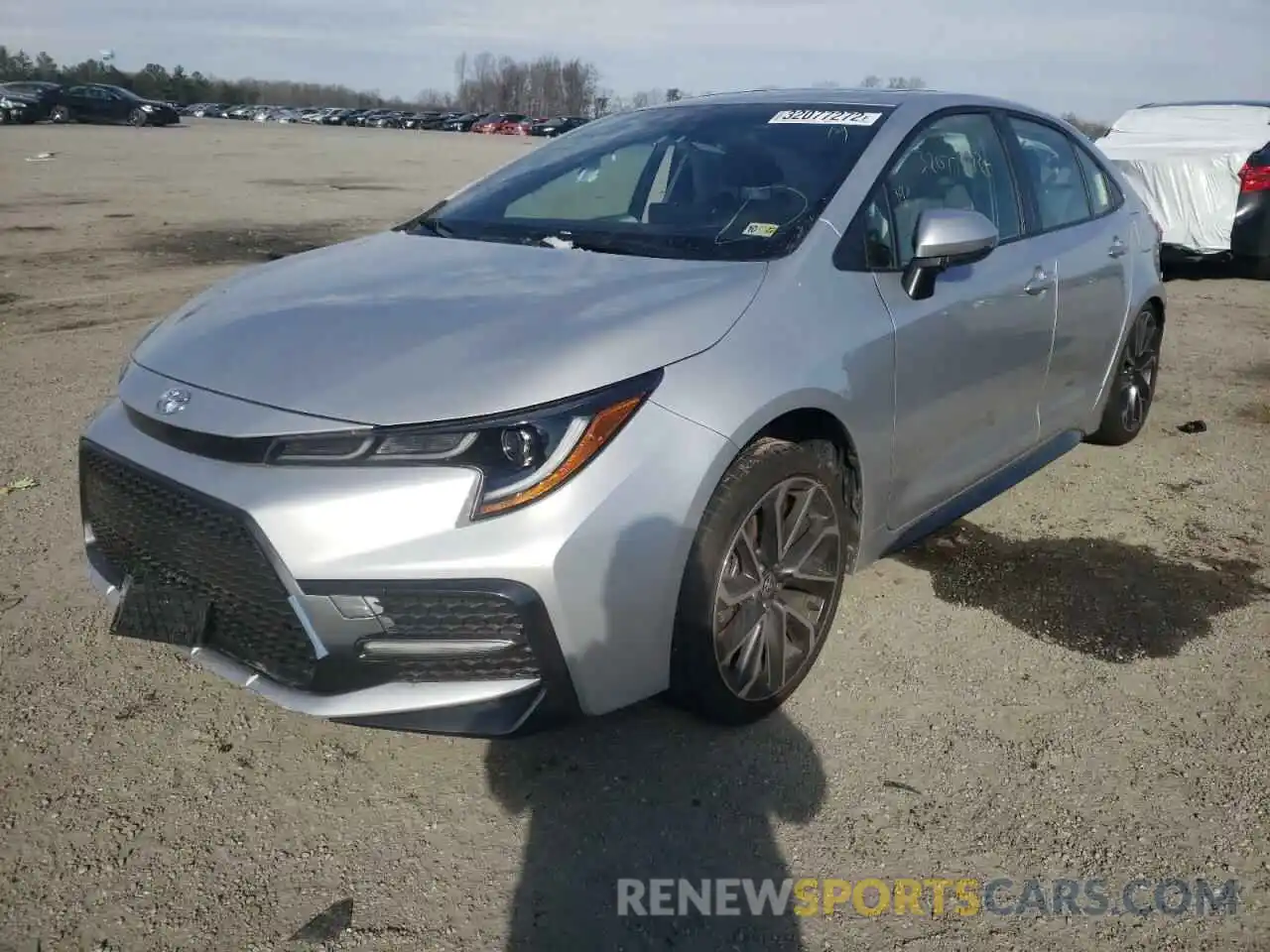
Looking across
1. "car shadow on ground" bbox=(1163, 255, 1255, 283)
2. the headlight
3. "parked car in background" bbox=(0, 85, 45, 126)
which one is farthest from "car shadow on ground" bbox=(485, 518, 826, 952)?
"parked car in background" bbox=(0, 85, 45, 126)

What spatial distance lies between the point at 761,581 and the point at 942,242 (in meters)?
1.12

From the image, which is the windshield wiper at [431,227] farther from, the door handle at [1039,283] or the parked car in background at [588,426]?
the door handle at [1039,283]

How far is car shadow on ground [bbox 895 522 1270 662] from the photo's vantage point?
3.42 m

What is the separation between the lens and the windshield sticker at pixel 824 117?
3.40 m

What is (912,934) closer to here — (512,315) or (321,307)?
(512,315)

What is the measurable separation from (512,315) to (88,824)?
1.56 metres

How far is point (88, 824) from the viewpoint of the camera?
2434 mm

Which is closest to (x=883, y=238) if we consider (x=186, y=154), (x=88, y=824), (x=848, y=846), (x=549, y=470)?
(x=549, y=470)

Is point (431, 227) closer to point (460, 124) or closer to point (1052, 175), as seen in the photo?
point (1052, 175)

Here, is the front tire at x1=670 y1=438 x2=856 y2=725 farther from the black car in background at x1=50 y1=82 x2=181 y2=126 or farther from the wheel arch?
the black car in background at x1=50 y1=82 x2=181 y2=126

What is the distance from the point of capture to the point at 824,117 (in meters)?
3.46

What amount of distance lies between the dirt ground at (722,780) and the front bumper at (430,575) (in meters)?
0.36

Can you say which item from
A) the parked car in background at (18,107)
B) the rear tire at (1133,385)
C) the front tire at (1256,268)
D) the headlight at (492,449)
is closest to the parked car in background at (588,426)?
the headlight at (492,449)

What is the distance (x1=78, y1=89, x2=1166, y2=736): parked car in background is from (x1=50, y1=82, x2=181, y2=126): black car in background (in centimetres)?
4256
